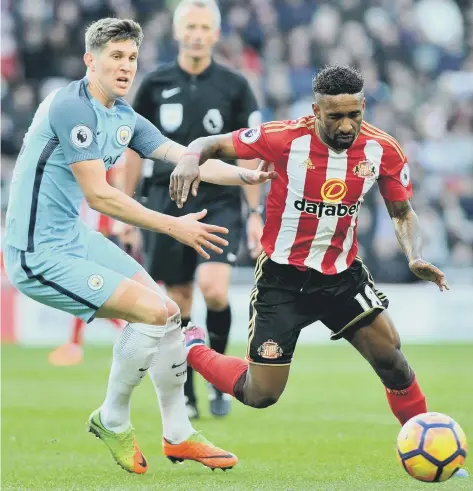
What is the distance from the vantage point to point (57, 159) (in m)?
5.74

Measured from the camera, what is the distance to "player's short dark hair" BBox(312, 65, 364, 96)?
18.6ft

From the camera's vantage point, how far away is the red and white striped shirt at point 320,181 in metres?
6.01

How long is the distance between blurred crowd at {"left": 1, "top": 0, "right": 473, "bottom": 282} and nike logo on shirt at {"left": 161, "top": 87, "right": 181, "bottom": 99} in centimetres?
794

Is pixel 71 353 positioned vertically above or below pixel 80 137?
below

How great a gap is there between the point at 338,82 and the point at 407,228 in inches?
35.1

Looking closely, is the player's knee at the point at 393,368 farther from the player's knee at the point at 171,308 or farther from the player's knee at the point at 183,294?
the player's knee at the point at 183,294

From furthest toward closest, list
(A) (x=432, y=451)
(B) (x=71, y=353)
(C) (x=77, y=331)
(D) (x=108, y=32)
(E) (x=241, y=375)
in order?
(B) (x=71, y=353) < (C) (x=77, y=331) < (E) (x=241, y=375) < (D) (x=108, y=32) < (A) (x=432, y=451)

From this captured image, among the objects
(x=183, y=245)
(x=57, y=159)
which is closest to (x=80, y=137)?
(x=57, y=159)

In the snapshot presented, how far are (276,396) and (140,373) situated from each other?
2.62 feet

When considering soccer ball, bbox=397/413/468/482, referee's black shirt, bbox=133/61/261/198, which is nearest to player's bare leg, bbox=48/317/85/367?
referee's black shirt, bbox=133/61/261/198

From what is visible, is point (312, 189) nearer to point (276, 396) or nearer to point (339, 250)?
point (339, 250)

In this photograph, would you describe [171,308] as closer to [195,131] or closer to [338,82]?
[338,82]

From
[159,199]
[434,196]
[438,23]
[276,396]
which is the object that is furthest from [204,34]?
[438,23]

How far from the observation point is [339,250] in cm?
617
